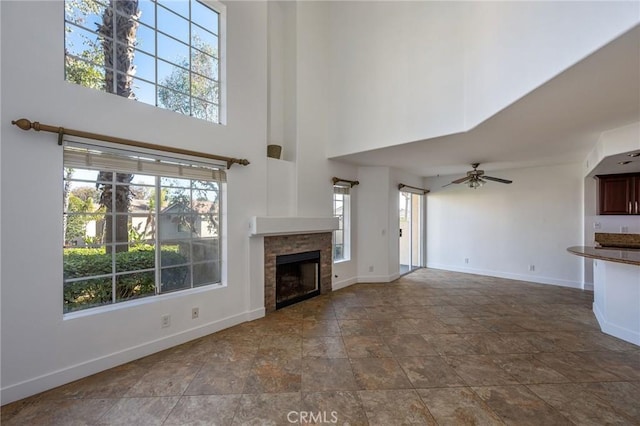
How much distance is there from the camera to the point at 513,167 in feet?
20.0

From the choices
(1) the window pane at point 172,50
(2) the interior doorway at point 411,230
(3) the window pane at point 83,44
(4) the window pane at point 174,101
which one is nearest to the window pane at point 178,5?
(1) the window pane at point 172,50

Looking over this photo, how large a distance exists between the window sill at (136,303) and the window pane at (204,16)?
10.7 feet

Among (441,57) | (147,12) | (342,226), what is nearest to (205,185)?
(147,12)

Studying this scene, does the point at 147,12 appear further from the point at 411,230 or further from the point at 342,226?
the point at 411,230

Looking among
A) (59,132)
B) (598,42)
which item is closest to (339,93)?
(598,42)

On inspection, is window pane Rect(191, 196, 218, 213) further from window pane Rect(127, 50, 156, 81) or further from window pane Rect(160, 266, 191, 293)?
window pane Rect(127, 50, 156, 81)

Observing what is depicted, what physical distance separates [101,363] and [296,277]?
2.78m

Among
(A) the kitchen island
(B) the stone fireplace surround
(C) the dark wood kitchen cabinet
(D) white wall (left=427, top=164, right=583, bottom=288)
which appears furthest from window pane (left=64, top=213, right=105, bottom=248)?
(C) the dark wood kitchen cabinet

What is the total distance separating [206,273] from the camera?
3.46 metres

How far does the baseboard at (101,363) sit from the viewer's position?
2133mm

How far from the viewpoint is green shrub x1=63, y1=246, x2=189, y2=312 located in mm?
2467

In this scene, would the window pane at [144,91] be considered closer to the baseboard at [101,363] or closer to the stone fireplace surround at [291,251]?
the stone fireplace surround at [291,251]

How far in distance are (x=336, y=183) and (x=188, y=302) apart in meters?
3.24

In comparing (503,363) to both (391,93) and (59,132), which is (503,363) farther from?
(59,132)
